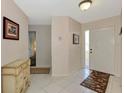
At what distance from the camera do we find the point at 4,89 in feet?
7.58

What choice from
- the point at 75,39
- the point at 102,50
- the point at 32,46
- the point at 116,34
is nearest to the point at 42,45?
the point at 32,46

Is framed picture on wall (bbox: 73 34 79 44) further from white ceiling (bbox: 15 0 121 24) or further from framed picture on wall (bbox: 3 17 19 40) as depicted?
framed picture on wall (bbox: 3 17 19 40)

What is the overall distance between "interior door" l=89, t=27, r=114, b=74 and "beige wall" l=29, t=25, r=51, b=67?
88.9 inches

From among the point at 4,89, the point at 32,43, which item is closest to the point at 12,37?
the point at 4,89

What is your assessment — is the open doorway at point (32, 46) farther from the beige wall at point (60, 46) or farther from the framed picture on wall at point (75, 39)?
the framed picture on wall at point (75, 39)

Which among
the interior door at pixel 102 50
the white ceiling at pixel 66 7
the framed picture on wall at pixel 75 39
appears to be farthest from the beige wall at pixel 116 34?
the framed picture on wall at pixel 75 39

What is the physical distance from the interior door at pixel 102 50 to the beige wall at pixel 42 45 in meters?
2.26

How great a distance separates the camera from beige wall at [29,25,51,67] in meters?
6.54

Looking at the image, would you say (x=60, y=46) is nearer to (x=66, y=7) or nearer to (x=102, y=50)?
(x=66, y=7)

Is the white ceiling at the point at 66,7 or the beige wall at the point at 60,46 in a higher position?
the white ceiling at the point at 66,7

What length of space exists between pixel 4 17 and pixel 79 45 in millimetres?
3939

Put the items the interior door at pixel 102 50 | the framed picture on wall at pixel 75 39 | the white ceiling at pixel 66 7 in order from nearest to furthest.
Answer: the white ceiling at pixel 66 7 → the interior door at pixel 102 50 → the framed picture on wall at pixel 75 39

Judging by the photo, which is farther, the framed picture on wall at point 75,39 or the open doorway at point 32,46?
the open doorway at point 32,46

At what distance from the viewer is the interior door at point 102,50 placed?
4942 mm
